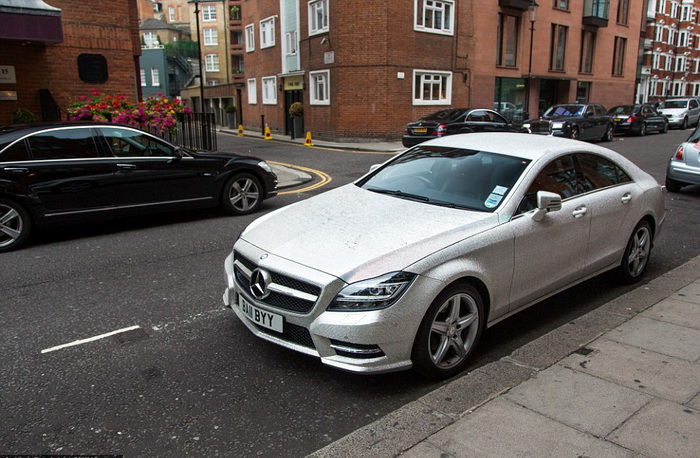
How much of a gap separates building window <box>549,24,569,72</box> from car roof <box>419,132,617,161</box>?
30.0 meters

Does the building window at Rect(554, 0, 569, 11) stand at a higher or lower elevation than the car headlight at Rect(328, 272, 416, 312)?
higher

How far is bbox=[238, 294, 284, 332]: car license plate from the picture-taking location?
3.49 meters

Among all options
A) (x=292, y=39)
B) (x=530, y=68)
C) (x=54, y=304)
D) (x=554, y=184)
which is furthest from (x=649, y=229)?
(x=530, y=68)

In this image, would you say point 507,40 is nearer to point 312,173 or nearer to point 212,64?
point 312,173

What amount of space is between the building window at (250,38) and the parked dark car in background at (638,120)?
20.7 meters

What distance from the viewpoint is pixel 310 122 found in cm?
2662

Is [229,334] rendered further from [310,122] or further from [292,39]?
[292,39]

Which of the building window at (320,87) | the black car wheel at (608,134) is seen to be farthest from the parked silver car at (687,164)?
the building window at (320,87)

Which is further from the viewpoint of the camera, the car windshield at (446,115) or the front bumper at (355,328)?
the car windshield at (446,115)

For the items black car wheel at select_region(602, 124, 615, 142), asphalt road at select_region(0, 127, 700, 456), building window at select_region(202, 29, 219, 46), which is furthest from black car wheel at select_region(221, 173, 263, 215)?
building window at select_region(202, 29, 219, 46)

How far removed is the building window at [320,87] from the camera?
25.0m

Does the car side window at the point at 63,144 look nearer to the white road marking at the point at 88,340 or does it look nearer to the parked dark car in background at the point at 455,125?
the white road marking at the point at 88,340

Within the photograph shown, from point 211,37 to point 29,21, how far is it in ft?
216

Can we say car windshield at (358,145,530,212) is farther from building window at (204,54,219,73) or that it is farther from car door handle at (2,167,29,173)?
building window at (204,54,219,73)
